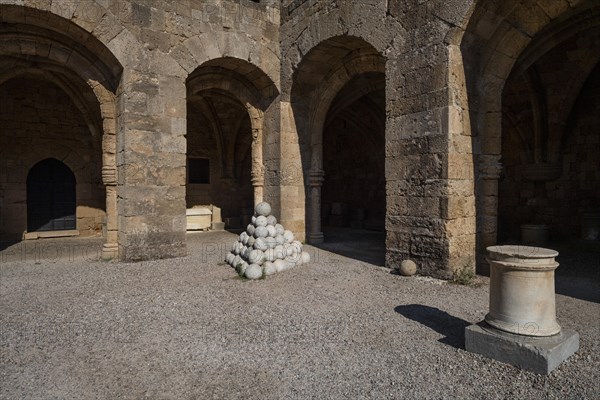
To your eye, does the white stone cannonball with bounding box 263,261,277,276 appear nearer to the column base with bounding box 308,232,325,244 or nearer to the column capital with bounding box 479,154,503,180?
the column base with bounding box 308,232,325,244

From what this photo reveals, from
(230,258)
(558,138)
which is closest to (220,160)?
(230,258)

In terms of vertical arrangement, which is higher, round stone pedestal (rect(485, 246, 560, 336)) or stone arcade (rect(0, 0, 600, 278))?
stone arcade (rect(0, 0, 600, 278))

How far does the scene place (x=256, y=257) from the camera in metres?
5.38

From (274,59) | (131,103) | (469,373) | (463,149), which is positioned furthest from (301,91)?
(469,373)

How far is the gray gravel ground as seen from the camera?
2361mm

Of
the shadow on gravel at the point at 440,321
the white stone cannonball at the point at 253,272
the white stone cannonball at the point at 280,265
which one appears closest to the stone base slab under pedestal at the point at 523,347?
the shadow on gravel at the point at 440,321

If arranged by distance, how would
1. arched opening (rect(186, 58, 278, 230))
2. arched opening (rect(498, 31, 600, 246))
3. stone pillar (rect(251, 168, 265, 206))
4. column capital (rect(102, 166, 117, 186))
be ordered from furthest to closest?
arched opening (rect(186, 58, 278, 230)) → stone pillar (rect(251, 168, 265, 206)) → arched opening (rect(498, 31, 600, 246)) → column capital (rect(102, 166, 117, 186))

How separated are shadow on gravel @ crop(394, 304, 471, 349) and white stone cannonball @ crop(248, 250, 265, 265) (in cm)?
221

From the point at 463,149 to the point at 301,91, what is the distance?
161 inches

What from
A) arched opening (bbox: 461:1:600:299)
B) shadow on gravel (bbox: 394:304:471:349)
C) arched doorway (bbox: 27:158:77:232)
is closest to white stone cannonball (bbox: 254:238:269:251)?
Result: shadow on gravel (bbox: 394:304:471:349)

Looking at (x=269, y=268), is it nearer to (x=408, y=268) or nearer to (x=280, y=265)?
(x=280, y=265)

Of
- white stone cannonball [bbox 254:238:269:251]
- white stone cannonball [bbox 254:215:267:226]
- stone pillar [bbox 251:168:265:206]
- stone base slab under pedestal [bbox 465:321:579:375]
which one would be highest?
stone pillar [bbox 251:168:265:206]

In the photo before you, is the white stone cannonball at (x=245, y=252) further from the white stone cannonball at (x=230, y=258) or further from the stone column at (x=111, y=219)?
the stone column at (x=111, y=219)

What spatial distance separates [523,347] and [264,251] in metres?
3.66
